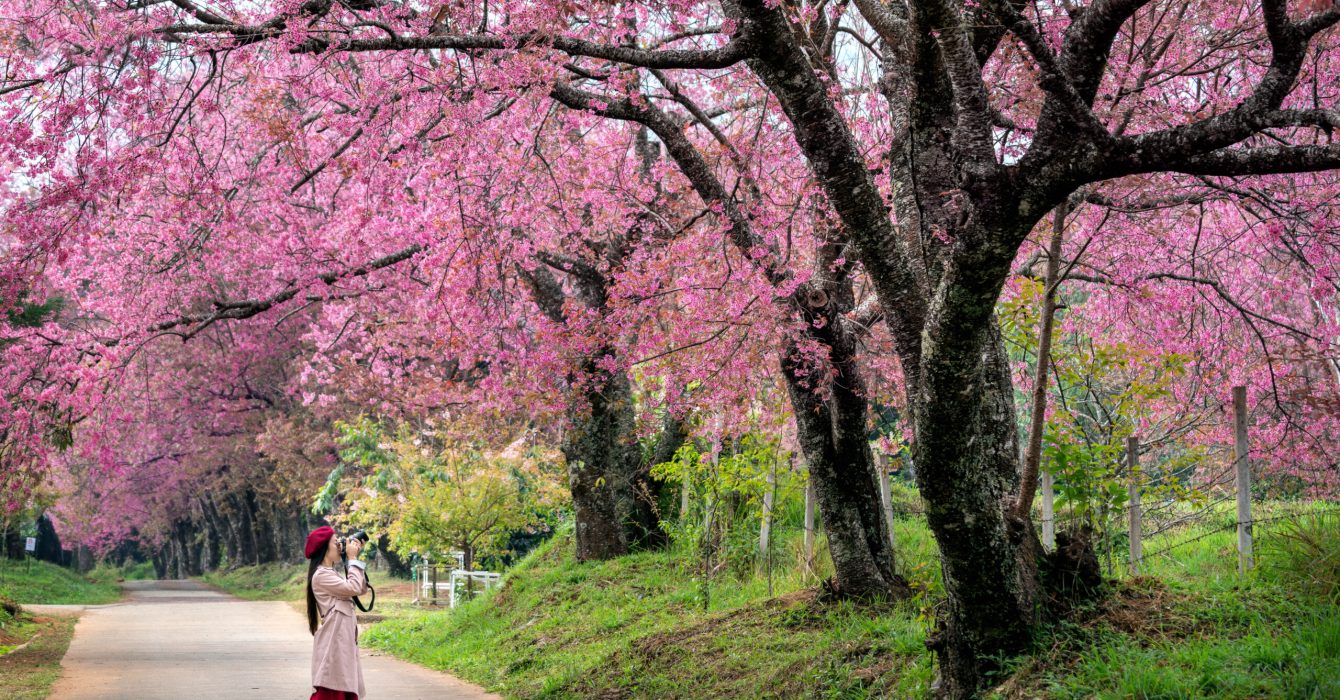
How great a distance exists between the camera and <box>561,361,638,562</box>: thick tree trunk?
14.6 m

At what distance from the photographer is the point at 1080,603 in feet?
20.0

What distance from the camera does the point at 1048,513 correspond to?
26.1ft

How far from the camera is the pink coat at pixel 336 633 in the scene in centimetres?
745

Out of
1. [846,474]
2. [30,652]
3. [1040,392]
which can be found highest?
[1040,392]

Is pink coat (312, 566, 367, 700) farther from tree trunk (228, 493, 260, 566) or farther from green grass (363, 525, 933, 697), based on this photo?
tree trunk (228, 493, 260, 566)

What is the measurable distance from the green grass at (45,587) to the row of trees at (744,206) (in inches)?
692

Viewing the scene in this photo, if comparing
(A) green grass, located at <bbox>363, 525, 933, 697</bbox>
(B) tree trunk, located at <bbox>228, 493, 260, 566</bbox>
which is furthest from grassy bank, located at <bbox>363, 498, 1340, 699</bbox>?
(B) tree trunk, located at <bbox>228, 493, 260, 566</bbox>

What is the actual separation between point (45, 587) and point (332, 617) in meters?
31.0

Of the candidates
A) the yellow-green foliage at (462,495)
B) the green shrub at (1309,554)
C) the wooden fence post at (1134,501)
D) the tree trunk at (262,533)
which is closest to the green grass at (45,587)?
the tree trunk at (262,533)

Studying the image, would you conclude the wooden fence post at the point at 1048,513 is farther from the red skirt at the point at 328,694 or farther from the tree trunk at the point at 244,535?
the tree trunk at the point at 244,535

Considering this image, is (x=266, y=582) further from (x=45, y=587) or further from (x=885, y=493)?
(x=885, y=493)

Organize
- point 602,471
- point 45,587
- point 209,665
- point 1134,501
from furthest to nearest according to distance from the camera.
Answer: point 45,587
point 602,471
point 209,665
point 1134,501

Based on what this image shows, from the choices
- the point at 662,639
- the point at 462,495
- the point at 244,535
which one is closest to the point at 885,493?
the point at 662,639

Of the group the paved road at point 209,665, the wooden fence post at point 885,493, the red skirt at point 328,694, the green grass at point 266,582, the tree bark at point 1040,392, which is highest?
the tree bark at point 1040,392
